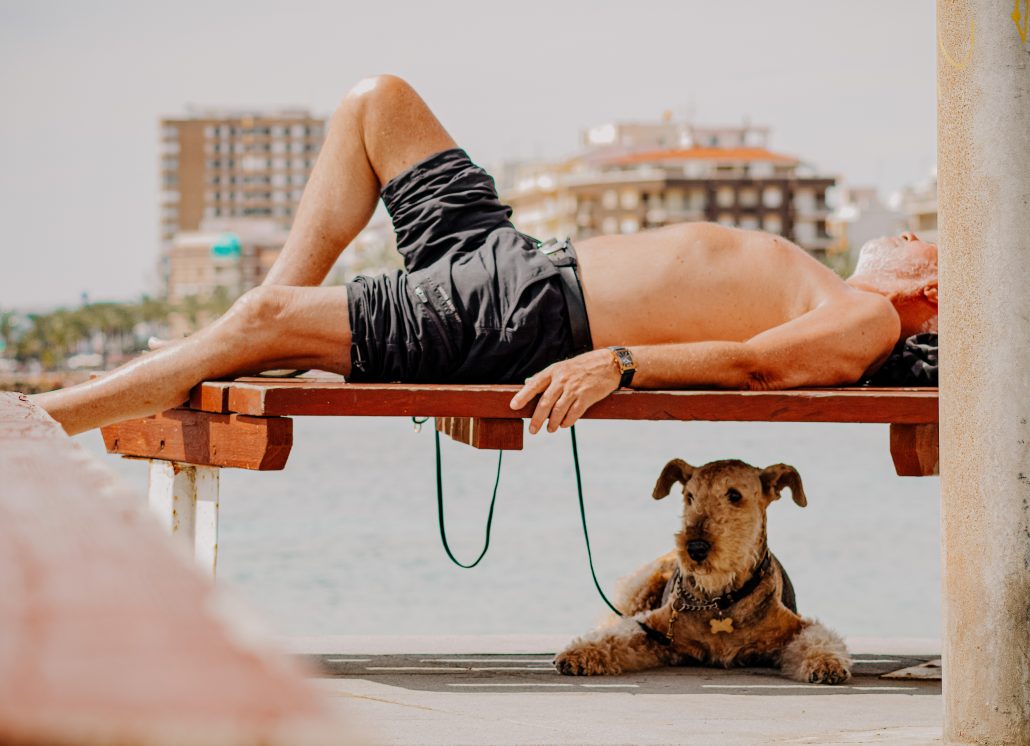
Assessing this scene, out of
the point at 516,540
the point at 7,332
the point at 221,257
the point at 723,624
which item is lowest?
the point at 516,540

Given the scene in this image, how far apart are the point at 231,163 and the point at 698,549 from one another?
633 ft

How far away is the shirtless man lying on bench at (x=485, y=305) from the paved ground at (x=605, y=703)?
934 millimetres

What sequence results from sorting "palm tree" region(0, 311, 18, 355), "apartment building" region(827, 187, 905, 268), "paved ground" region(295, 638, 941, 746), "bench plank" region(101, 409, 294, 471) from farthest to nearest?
1. "apartment building" region(827, 187, 905, 268)
2. "palm tree" region(0, 311, 18, 355)
3. "bench plank" region(101, 409, 294, 471)
4. "paved ground" region(295, 638, 941, 746)

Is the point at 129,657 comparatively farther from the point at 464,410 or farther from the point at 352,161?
the point at 352,161

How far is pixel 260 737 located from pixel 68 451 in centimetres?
86

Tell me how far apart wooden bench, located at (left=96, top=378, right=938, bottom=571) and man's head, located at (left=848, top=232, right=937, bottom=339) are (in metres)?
0.56

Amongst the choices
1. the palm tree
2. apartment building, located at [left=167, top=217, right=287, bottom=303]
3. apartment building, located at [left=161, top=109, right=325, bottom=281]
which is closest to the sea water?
the palm tree

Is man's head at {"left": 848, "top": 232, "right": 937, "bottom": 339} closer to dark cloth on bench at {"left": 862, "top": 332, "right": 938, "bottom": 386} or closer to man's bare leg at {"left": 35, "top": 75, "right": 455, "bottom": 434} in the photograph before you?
dark cloth on bench at {"left": 862, "top": 332, "right": 938, "bottom": 386}

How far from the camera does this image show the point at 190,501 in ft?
15.4

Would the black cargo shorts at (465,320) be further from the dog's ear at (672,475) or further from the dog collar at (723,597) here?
the dog collar at (723,597)

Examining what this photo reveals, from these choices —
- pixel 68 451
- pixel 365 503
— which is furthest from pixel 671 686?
pixel 365 503

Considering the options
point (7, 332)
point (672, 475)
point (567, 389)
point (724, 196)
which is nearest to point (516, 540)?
point (672, 475)

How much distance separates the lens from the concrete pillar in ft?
10.1

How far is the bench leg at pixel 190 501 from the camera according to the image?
Result: 4625 millimetres
